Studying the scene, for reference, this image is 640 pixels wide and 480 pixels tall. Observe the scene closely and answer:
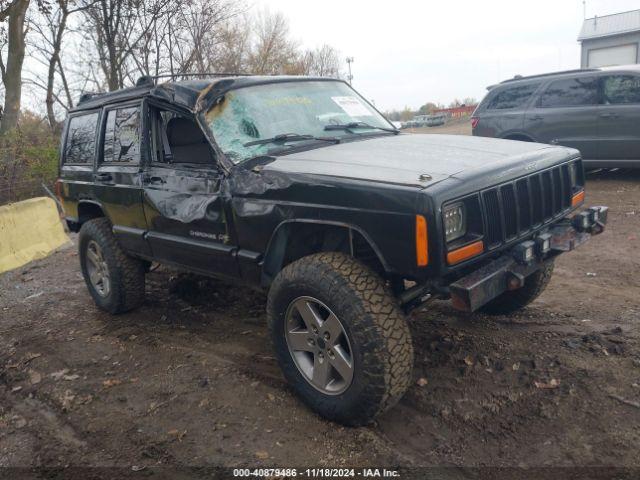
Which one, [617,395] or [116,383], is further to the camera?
[116,383]

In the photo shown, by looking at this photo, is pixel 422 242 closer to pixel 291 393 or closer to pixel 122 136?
pixel 291 393

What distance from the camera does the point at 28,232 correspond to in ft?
26.3

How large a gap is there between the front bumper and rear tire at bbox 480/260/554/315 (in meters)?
0.71

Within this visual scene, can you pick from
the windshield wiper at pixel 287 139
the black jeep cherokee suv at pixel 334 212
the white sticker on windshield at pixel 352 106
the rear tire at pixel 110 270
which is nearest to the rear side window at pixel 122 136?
the black jeep cherokee suv at pixel 334 212

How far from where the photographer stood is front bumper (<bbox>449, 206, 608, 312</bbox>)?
277cm

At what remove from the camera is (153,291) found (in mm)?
5879

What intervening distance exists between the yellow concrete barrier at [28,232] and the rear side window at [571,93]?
8.33 m

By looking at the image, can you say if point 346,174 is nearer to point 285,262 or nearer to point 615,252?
point 285,262

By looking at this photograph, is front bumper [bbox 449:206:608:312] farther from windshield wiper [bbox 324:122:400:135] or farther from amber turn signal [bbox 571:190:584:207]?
windshield wiper [bbox 324:122:400:135]

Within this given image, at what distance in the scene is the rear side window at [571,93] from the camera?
890 cm

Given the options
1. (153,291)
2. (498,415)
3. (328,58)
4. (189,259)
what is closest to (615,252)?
(498,415)

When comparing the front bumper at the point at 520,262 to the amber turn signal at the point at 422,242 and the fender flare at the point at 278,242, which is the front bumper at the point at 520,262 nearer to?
the amber turn signal at the point at 422,242

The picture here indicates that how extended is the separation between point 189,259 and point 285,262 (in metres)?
0.94

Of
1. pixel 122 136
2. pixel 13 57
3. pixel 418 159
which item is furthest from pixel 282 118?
pixel 13 57
